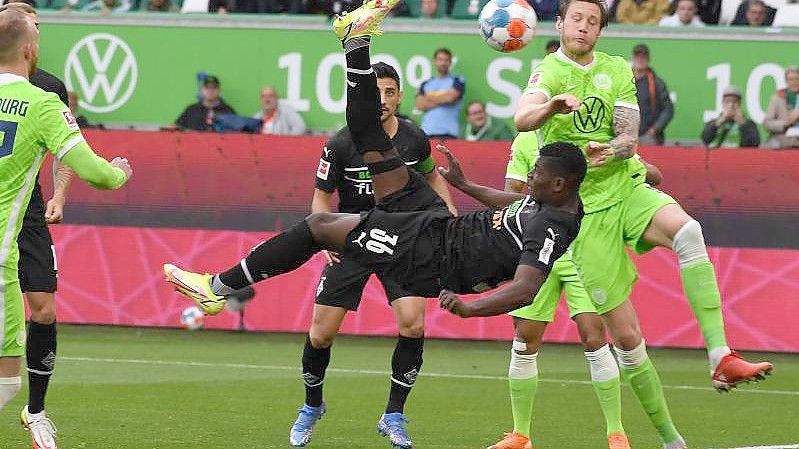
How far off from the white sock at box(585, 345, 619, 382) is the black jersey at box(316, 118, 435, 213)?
5.84 feet

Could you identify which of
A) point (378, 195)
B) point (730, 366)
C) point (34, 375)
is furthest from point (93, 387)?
point (730, 366)

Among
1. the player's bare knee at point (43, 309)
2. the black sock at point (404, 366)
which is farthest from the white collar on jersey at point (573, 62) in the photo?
the player's bare knee at point (43, 309)

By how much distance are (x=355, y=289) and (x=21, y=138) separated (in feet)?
10.5

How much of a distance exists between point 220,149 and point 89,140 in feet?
4.87

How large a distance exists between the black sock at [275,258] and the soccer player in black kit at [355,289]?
1.26m

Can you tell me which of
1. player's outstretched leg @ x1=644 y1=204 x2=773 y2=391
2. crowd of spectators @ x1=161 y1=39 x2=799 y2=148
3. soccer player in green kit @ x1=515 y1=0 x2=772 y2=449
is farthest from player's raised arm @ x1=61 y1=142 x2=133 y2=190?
crowd of spectators @ x1=161 y1=39 x2=799 y2=148

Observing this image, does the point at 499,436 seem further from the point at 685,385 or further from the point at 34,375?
the point at 685,385

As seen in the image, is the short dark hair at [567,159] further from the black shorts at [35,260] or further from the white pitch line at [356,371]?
the white pitch line at [356,371]

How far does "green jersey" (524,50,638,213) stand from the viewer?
29.6 feet

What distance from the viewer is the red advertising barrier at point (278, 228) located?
1639 cm

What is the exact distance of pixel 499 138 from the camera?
700 inches

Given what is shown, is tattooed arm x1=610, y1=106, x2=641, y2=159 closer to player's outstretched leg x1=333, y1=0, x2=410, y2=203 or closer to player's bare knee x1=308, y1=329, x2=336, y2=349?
player's outstretched leg x1=333, y1=0, x2=410, y2=203

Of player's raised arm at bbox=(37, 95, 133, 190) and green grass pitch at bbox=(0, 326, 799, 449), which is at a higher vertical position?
player's raised arm at bbox=(37, 95, 133, 190)

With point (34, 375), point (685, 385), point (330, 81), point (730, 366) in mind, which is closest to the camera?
point (730, 366)
